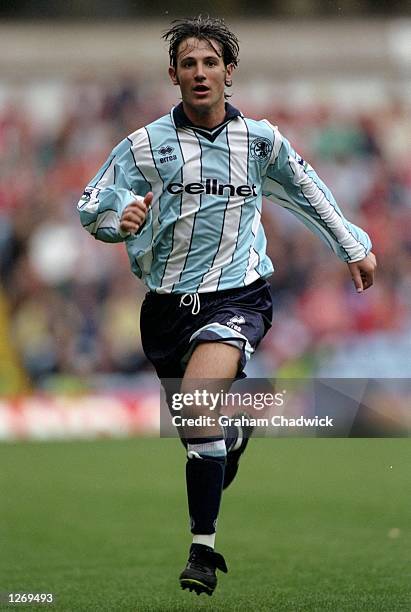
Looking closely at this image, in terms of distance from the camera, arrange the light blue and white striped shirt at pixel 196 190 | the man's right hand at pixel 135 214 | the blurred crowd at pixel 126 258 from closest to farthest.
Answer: the man's right hand at pixel 135 214, the light blue and white striped shirt at pixel 196 190, the blurred crowd at pixel 126 258

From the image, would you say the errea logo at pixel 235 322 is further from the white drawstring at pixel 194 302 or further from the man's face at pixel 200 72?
the man's face at pixel 200 72

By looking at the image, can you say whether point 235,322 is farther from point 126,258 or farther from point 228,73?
point 126,258

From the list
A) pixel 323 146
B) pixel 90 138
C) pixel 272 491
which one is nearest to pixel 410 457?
pixel 272 491

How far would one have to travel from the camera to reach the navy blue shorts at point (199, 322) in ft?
15.8

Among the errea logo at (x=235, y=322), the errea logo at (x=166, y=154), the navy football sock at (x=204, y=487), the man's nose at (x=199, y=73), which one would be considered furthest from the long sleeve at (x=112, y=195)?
the navy football sock at (x=204, y=487)

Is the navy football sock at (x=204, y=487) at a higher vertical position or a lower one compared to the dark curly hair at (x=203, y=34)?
lower

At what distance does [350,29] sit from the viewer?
39.5ft

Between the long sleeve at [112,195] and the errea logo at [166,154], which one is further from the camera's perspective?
the errea logo at [166,154]

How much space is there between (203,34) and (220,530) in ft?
10.8

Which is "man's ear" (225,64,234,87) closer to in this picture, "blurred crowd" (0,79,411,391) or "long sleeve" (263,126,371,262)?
"long sleeve" (263,126,371,262)

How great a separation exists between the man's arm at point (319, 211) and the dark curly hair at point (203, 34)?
475mm

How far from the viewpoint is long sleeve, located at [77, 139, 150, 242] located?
4641mm

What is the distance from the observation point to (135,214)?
442 centimetres

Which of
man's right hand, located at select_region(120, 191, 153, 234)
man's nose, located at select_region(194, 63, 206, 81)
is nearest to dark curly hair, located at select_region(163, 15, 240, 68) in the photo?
man's nose, located at select_region(194, 63, 206, 81)
